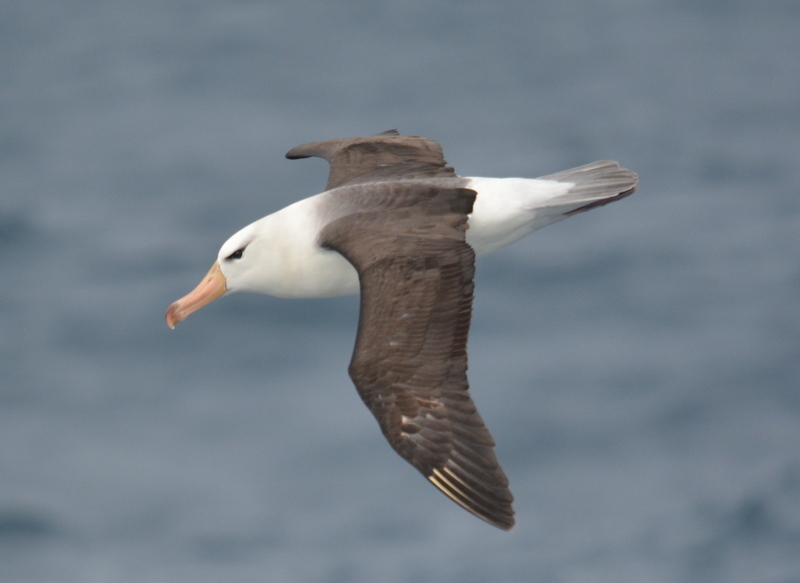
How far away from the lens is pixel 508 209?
1098 centimetres

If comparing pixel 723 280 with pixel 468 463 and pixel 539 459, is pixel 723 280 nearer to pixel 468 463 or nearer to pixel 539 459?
pixel 539 459

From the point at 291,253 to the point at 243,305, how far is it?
380 inches

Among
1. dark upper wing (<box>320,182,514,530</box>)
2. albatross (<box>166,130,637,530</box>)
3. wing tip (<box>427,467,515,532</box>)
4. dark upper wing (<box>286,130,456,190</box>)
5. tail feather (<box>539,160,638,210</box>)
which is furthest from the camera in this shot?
dark upper wing (<box>286,130,456,190</box>)

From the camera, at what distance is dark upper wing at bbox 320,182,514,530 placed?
8867 mm

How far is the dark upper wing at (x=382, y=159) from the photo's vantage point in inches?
458

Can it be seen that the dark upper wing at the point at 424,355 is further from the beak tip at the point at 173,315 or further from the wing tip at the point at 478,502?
the beak tip at the point at 173,315

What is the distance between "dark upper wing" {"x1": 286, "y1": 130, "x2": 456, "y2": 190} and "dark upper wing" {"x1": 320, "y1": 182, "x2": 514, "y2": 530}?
61.0 inches

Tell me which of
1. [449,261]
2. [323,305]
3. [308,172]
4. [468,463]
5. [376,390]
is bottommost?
[468,463]

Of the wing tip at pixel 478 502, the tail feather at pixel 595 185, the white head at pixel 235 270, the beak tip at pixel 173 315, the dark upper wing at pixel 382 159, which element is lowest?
the wing tip at pixel 478 502

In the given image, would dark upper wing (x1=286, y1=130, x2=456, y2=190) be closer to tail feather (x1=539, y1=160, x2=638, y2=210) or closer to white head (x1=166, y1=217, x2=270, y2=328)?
tail feather (x1=539, y1=160, x2=638, y2=210)

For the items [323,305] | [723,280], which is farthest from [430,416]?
[723,280]

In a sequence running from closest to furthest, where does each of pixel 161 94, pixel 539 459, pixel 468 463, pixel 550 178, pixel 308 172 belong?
pixel 468 463
pixel 550 178
pixel 539 459
pixel 308 172
pixel 161 94

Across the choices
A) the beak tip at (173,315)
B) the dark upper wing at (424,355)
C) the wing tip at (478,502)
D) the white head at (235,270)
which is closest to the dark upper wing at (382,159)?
the white head at (235,270)

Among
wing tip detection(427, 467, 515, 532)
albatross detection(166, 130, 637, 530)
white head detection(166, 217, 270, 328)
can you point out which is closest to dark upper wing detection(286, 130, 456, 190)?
albatross detection(166, 130, 637, 530)
